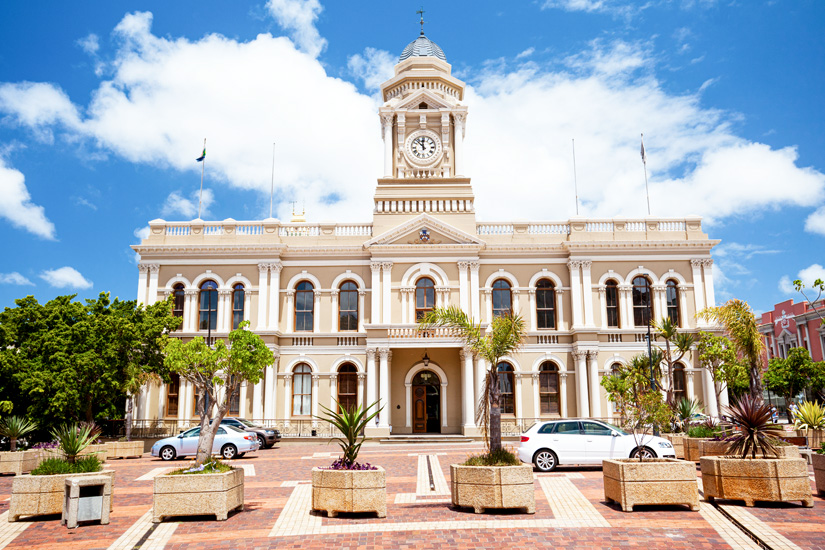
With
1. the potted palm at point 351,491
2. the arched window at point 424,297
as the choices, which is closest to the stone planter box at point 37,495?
the potted palm at point 351,491

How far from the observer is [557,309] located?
111 feet

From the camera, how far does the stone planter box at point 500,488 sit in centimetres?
1161

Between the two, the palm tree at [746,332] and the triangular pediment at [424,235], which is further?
the triangular pediment at [424,235]

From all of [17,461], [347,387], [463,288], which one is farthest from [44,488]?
[463,288]

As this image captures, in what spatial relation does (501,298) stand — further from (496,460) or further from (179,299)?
(496,460)

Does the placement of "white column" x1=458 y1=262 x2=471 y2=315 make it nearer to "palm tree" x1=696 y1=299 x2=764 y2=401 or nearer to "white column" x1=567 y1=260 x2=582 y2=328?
"white column" x1=567 y1=260 x2=582 y2=328

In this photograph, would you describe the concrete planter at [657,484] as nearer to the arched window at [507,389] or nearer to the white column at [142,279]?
the arched window at [507,389]

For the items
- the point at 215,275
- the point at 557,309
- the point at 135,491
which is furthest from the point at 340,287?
the point at 135,491

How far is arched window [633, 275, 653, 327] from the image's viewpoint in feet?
111

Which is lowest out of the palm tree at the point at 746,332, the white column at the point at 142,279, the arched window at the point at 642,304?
the palm tree at the point at 746,332

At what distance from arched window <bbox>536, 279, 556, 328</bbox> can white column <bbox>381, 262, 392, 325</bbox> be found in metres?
7.42

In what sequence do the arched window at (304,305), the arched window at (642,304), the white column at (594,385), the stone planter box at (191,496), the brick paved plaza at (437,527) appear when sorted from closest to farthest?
1. the brick paved plaza at (437,527)
2. the stone planter box at (191,496)
3. the white column at (594,385)
4. the arched window at (642,304)
5. the arched window at (304,305)

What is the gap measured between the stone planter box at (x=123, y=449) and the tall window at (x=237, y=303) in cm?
1038

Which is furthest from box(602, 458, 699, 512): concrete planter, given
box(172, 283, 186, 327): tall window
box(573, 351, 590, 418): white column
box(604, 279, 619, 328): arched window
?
box(172, 283, 186, 327): tall window
